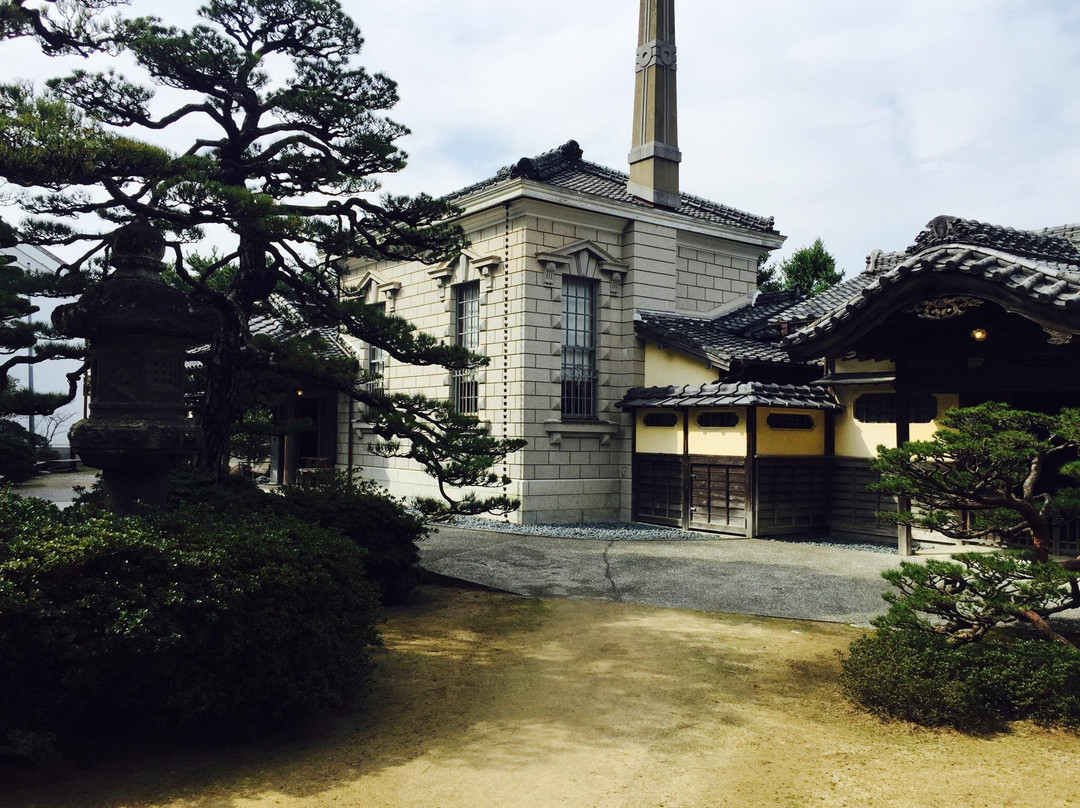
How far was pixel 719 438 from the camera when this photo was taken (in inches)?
570

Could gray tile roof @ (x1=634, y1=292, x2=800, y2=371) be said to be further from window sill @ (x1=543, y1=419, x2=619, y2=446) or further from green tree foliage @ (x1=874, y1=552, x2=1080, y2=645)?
green tree foliage @ (x1=874, y1=552, x2=1080, y2=645)

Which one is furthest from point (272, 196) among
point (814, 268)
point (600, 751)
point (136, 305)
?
point (814, 268)

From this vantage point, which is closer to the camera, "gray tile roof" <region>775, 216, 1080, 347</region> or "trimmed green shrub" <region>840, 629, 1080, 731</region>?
"trimmed green shrub" <region>840, 629, 1080, 731</region>

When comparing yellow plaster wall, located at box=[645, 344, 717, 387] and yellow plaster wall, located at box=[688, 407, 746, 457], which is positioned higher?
yellow plaster wall, located at box=[645, 344, 717, 387]

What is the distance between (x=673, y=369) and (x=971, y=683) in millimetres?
10794

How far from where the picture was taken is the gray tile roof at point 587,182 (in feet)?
51.1

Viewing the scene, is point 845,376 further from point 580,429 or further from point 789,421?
point 580,429

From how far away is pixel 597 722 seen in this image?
17.7 ft

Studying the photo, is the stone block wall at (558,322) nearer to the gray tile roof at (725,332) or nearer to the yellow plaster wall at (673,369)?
the yellow plaster wall at (673,369)

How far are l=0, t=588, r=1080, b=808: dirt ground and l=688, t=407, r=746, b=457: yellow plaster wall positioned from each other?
7.23 m

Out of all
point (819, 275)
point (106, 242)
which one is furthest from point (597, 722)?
point (819, 275)

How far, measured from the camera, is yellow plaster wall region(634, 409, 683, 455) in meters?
15.3

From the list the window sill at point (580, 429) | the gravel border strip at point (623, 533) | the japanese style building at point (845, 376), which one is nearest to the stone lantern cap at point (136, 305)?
the gravel border strip at point (623, 533)

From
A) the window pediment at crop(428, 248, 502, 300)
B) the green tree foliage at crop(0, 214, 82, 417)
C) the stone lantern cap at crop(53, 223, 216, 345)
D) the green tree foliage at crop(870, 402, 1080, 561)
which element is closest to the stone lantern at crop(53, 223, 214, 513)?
the stone lantern cap at crop(53, 223, 216, 345)
